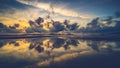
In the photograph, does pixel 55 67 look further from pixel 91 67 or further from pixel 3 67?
pixel 3 67

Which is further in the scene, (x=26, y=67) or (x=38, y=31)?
(x=38, y=31)

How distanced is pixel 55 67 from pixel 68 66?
1.21 m

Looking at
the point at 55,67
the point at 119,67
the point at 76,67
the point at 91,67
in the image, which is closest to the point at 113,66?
the point at 119,67

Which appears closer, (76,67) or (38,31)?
(76,67)

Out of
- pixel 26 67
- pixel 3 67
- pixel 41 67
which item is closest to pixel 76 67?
pixel 41 67

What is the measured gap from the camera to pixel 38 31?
569 ft

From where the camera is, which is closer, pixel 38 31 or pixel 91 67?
pixel 91 67

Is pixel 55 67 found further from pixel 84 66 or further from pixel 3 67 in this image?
pixel 3 67

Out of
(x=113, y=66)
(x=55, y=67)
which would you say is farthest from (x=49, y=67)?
(x=113, y=66)

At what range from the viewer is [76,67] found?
47.9 feet

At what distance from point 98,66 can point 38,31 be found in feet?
526

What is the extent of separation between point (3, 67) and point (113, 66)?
915 centimetres

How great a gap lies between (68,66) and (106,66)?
10.6 feet

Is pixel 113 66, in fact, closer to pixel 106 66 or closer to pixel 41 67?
pixel 106 66
